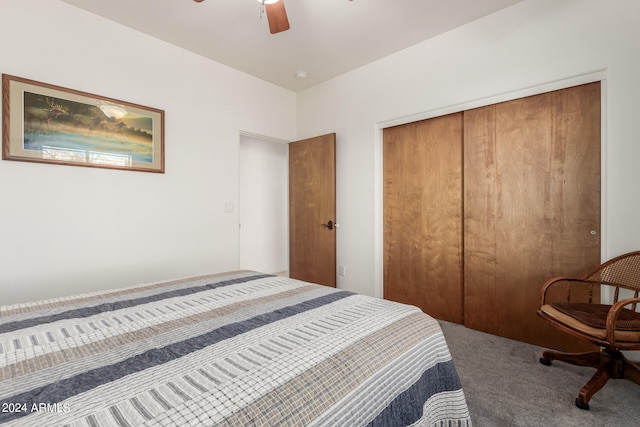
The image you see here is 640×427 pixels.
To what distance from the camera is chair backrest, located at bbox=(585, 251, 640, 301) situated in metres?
1.81

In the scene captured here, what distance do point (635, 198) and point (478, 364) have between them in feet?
4.86

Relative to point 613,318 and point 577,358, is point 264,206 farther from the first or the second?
point 613,318

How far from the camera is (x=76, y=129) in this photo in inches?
93.6

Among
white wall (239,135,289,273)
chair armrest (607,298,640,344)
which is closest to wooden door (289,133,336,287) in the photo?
white wall (239,135,289,273)

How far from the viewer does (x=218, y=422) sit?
2.07ft

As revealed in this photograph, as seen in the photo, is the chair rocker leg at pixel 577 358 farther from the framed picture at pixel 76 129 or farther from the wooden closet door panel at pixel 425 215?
the framed picture at pixel 76 129

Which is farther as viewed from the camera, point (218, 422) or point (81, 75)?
point (81, 75)

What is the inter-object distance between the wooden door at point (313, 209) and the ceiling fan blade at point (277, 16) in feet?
5.38

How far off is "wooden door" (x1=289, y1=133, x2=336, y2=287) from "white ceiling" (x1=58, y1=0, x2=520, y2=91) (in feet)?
3.11

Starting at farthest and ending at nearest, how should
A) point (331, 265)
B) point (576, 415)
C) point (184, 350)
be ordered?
point (331, 265)
point (576, 415)
point (184, 350)

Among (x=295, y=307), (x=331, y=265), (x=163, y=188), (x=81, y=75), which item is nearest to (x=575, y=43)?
(x=295, y=307)

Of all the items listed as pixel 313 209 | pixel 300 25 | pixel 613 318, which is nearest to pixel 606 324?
pixel 613 318

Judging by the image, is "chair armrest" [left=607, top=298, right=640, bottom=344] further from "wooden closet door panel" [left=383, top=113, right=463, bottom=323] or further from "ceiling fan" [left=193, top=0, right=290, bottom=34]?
"ceiling fan" [left=193, top=0, right=290, bottom=34]

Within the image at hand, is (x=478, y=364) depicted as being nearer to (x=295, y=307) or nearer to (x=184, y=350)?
(x=295, y=307)
